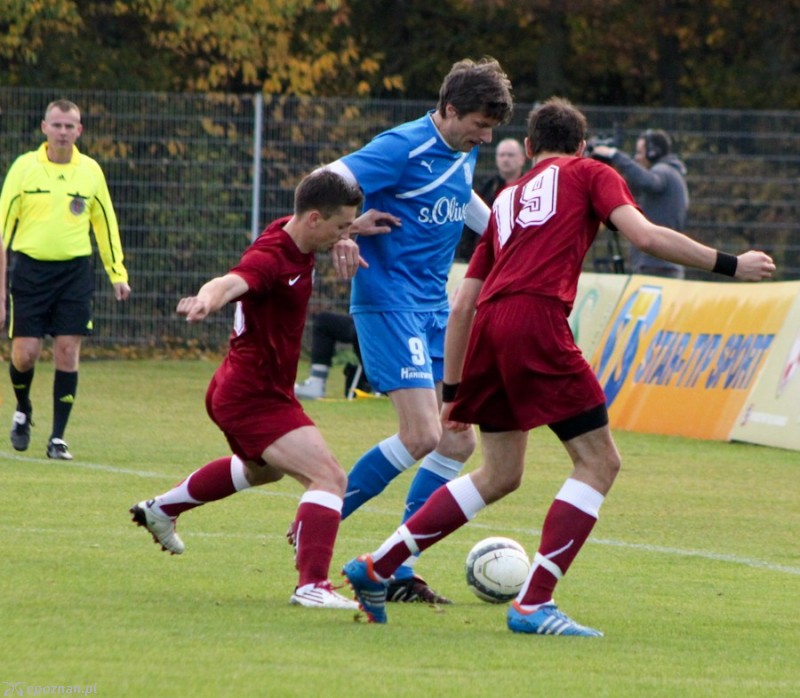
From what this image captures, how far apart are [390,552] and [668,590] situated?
1.54 m

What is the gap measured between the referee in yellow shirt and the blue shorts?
176 inches

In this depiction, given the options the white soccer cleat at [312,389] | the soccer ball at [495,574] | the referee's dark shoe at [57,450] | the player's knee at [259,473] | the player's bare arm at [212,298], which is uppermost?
the player's bare arm at [212,298]

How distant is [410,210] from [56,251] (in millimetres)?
4809

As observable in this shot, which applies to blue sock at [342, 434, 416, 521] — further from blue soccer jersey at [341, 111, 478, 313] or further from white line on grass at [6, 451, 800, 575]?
white line on grass at [6, 451, 800, 575]

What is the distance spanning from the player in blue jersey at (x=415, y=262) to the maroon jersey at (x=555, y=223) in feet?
2.98

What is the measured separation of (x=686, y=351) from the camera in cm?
1388

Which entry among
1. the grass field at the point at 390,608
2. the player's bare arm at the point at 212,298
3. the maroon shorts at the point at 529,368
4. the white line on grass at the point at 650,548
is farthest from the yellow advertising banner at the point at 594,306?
the player's bare arm at the point at 212,298

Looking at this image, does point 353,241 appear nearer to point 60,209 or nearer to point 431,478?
point 431,478

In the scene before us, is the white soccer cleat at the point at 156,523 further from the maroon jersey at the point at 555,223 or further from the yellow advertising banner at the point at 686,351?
the yellow advertising banner at the point at 686,351

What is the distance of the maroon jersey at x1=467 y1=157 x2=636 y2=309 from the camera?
6094 millimetres

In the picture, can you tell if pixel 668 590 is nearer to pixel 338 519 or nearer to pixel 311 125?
pixel 338 519

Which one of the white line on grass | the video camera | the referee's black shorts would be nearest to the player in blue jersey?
the white line on grass

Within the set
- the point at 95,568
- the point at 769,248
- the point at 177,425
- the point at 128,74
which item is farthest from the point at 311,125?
the point at 95,568

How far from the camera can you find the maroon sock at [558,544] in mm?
6027
